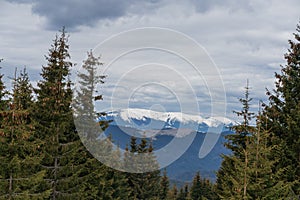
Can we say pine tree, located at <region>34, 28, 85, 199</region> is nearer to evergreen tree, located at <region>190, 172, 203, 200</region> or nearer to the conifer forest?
the conifer forest

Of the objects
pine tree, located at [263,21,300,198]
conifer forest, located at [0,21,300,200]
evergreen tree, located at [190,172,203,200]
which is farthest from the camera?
evergreen tree, located at [190,172,203,200]

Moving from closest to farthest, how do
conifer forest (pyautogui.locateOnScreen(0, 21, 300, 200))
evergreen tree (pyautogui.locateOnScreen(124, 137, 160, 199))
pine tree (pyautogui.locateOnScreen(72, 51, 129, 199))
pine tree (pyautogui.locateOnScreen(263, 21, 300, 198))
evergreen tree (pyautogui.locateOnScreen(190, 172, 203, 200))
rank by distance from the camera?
conifer forest (pyautogui.locateOnScreen(0, 21, 300, 200)) → pine tree (pyautogui.locateOnScreen(263, 21, 300, 198)) → pine tree (pyautogui.locateOnScreen(72, 51, 129, 199)) → evergreen tree (pyautogui.locateOnScreen(124, 137, 160, 199)) → evergreen tree (pyautogui.locateOnScreen(190, 172, 203, 200))

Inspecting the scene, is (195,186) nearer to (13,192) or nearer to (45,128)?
(45,128)

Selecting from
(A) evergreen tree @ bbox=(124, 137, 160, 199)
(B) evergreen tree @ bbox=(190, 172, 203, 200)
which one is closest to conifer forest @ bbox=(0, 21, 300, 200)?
(A) evergreen tree @ bbox=(124, 137, 160, 199)

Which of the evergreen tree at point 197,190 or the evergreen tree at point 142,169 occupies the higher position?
the evergreen tree at point 142,169

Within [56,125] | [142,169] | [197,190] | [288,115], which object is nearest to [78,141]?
[56,125]

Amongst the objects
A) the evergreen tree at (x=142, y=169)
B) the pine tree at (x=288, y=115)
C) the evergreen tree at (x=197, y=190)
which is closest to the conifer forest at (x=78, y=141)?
the pine tree at (x=288, y=115)

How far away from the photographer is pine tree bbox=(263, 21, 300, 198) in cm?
1959

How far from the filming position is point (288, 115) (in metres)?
19.8

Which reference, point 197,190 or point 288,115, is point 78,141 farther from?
point 197,190

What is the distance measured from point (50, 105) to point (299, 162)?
14478 mm

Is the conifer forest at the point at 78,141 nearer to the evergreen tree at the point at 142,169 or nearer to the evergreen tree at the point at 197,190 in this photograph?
the evergreen tree at the point at 142,169

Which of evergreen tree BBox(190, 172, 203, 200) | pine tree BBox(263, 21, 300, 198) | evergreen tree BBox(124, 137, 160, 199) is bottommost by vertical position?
evergreen tree BBox(190, 172, 203, 200)

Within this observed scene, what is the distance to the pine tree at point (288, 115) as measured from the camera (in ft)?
64.3
